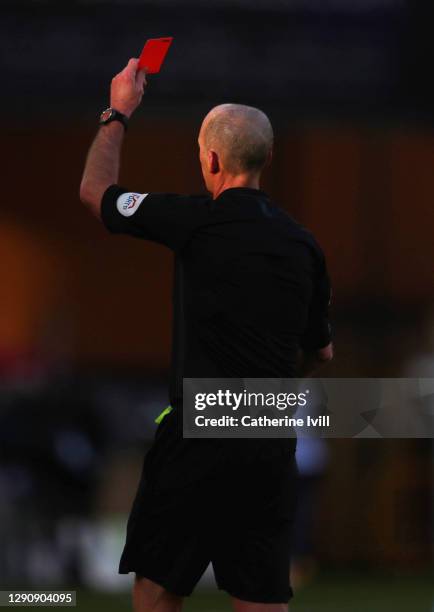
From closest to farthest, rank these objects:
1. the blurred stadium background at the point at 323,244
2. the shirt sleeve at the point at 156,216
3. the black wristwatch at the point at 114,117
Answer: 1. the shirt sleeve at the point at 156,216
2. the black wristwatch at the point at 114,117
3. the blurred stadium background at the point at 323,244

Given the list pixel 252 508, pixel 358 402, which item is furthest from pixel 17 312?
pixel 252 508

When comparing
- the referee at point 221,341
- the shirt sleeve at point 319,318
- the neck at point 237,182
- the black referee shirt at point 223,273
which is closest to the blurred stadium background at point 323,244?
the shirt sleeve at point 319,318

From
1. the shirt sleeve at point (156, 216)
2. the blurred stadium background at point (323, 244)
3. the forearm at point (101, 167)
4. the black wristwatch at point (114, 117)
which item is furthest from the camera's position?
the blurred stadium background at point (323, 244)

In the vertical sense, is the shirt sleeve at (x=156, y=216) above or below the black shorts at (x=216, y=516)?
above

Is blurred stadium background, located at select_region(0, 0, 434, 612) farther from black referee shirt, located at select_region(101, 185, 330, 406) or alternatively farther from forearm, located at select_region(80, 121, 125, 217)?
forearm, located at select_region(80, 121, 125, 217)

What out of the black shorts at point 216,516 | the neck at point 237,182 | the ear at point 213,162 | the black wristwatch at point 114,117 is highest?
the black wristwatch at point 114,117

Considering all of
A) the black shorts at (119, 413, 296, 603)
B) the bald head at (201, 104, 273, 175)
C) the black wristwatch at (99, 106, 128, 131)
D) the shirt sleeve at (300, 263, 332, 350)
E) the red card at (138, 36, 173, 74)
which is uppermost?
the red card at (138, 36, 173, 74)

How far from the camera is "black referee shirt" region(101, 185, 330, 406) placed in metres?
4.62

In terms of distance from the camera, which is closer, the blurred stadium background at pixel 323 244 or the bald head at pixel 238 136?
the bald head at pixel 238 136

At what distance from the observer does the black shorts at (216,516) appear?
4.69 meters

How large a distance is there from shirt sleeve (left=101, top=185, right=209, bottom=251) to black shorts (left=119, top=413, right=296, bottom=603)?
0.54 m

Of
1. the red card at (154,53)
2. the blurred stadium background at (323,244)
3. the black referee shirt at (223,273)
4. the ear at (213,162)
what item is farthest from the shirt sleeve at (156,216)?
the blurred stadium background at (323,244)

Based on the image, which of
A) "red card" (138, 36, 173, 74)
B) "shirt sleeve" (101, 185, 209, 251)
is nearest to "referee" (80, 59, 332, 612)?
"shirt sleeve" (101, 185, 209, 251)

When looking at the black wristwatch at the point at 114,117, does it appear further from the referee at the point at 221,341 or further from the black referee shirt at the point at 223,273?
the black referee shirt at the point at 223,273
